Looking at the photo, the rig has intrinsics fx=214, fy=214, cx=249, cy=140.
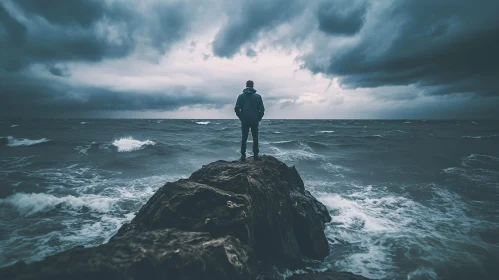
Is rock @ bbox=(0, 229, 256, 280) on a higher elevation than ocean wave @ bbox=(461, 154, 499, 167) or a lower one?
higher

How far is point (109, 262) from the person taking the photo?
309 centimetres

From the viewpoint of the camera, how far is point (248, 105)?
645 centimetres

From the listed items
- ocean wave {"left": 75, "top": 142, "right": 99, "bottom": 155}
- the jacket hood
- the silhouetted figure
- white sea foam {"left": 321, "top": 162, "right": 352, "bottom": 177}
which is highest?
the jacket hood

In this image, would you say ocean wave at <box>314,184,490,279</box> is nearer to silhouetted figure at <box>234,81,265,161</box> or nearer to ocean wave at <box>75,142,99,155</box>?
silhouetted figure at <box>234,81,265,161</box>

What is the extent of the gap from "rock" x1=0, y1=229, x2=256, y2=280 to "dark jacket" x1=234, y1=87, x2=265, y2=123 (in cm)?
356

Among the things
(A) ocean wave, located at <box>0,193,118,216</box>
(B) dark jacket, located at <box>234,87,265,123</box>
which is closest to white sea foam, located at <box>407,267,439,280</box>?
(B) dark jacket, located at <box>234,87,265,123</box>

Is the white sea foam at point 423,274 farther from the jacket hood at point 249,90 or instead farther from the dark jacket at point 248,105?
the jacket hood at point 249,90

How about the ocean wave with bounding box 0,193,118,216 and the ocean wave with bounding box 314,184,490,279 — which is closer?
the ocean wave with bounding box 314,184,490,279

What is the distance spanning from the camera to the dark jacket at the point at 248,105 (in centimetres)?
645

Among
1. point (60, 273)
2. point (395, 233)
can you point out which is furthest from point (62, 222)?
point (395, 233)

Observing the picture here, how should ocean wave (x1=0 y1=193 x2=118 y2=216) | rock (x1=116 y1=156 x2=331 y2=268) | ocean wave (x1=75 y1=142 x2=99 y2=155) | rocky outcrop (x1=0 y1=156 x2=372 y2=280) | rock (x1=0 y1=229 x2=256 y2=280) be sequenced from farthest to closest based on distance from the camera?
1. ocean wave (x1=75 y1=142 x2=99 y2=155)
2. ocean wave (x1=0 y1=193 x2=118 y2=216)
3. rock (x1=116 y1=156 x2=331 y2=268)
4. rocky outcrop (x1=0 y1=156 x2=372 y2=280)
5. rock (x1=0 y1=229 x2=256 y2=280)

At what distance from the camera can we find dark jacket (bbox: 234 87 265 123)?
645cm

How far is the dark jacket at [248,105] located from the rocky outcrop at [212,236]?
143cm

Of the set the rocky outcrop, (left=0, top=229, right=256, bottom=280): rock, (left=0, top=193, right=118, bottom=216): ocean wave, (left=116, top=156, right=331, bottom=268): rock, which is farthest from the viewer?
(left=0, top=193, right=118, bottom=216): ocean wave
